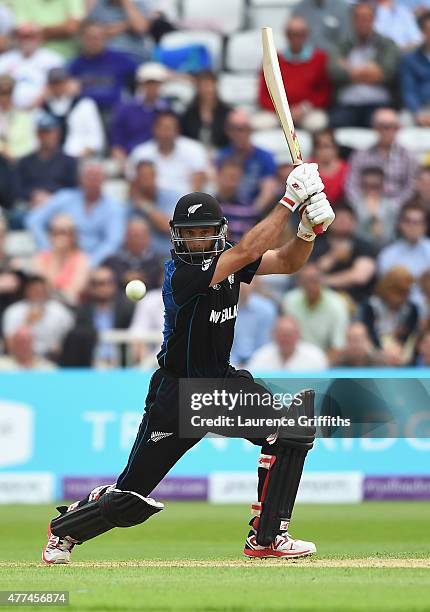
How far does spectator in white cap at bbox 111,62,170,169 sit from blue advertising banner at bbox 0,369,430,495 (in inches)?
170

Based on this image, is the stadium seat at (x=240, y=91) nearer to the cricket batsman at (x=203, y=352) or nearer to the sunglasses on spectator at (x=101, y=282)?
the sunglasses on spectator at (x=101, y=282)

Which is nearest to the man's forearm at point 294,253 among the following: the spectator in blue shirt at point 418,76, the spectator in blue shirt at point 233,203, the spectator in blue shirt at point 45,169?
the spectator in blue shirt at point 233,203

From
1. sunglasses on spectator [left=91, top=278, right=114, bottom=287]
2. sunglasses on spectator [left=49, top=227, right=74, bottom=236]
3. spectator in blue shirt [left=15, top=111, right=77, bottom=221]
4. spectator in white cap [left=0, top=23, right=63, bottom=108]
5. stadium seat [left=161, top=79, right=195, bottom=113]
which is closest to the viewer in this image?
sunglasses on spectator [left=91, top=278, right=114, bottom=287]

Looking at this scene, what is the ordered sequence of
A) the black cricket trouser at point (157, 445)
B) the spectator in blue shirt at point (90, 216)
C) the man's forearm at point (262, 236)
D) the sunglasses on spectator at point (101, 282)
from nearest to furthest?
the man's forearm at point (262, 236)
the black cricket trouser at point (157, 445)
the sunglasses on spectator at point (101, 282)
the spectator in blue shirt at point (90, 216)

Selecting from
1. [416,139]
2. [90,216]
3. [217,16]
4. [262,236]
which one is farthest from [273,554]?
[217,16]

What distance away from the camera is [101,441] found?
11.5 metres

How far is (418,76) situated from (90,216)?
4.22 m

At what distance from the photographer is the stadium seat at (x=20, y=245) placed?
14.5 meters

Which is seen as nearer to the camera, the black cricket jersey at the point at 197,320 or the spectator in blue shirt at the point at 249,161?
the black cricket jersey at the point at 197,320

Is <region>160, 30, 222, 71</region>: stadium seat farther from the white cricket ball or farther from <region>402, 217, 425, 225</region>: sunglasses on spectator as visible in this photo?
the white cricket ball

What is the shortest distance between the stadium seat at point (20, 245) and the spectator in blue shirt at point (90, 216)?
0.58 feet

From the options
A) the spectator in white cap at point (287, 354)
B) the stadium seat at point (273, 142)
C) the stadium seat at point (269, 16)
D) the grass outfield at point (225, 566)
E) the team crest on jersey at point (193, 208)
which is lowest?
the grass outfield at point (225, 566)

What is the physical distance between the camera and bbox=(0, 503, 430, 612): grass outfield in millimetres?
5320

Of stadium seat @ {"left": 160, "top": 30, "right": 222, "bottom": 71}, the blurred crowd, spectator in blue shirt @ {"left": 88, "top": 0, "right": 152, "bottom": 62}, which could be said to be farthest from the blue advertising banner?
stadium seat @ {"left": 160, "top": 30, "right": 222, "bottom": 71}
